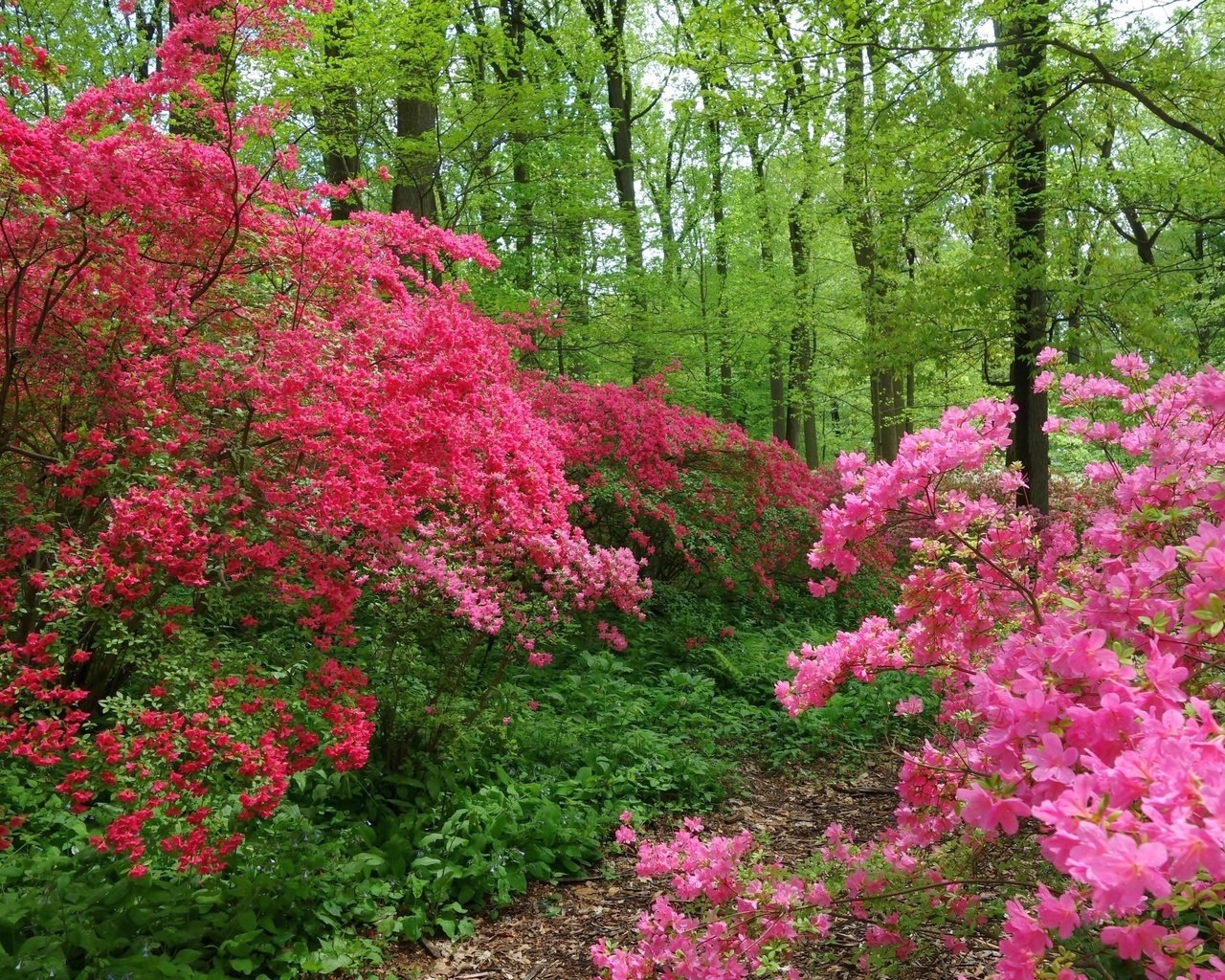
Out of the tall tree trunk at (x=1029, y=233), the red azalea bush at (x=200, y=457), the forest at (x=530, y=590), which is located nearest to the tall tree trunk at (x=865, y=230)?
the forest at (x=530, y=590)

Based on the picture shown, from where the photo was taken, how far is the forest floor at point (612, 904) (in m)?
Answer: 3.56

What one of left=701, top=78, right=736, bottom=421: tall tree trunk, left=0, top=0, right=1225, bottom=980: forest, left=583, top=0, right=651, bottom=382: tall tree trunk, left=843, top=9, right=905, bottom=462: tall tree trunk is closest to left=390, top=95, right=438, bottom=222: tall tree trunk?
left=0, top=0, right=1225, bottom=980: forest

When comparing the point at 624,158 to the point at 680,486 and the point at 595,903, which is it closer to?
the point at 680,486

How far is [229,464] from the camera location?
3.81 meters

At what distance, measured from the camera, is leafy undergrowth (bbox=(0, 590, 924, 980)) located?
308 centimetres

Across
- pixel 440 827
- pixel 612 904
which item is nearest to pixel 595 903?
pixel 612 904

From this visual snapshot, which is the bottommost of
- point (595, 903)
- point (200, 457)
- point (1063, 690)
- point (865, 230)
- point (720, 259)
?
point (595, 903)

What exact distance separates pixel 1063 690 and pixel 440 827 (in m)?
3.49

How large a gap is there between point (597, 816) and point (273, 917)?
73.2 inches

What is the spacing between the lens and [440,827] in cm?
434

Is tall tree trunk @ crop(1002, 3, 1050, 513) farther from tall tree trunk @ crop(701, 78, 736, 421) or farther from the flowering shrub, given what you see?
tall tree trunk @ crop(701, 78, 736, 421)

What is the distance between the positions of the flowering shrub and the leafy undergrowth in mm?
1690

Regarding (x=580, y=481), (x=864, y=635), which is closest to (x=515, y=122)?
(x=580, y=481)

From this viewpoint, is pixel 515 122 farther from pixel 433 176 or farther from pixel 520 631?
pixel 520 631
